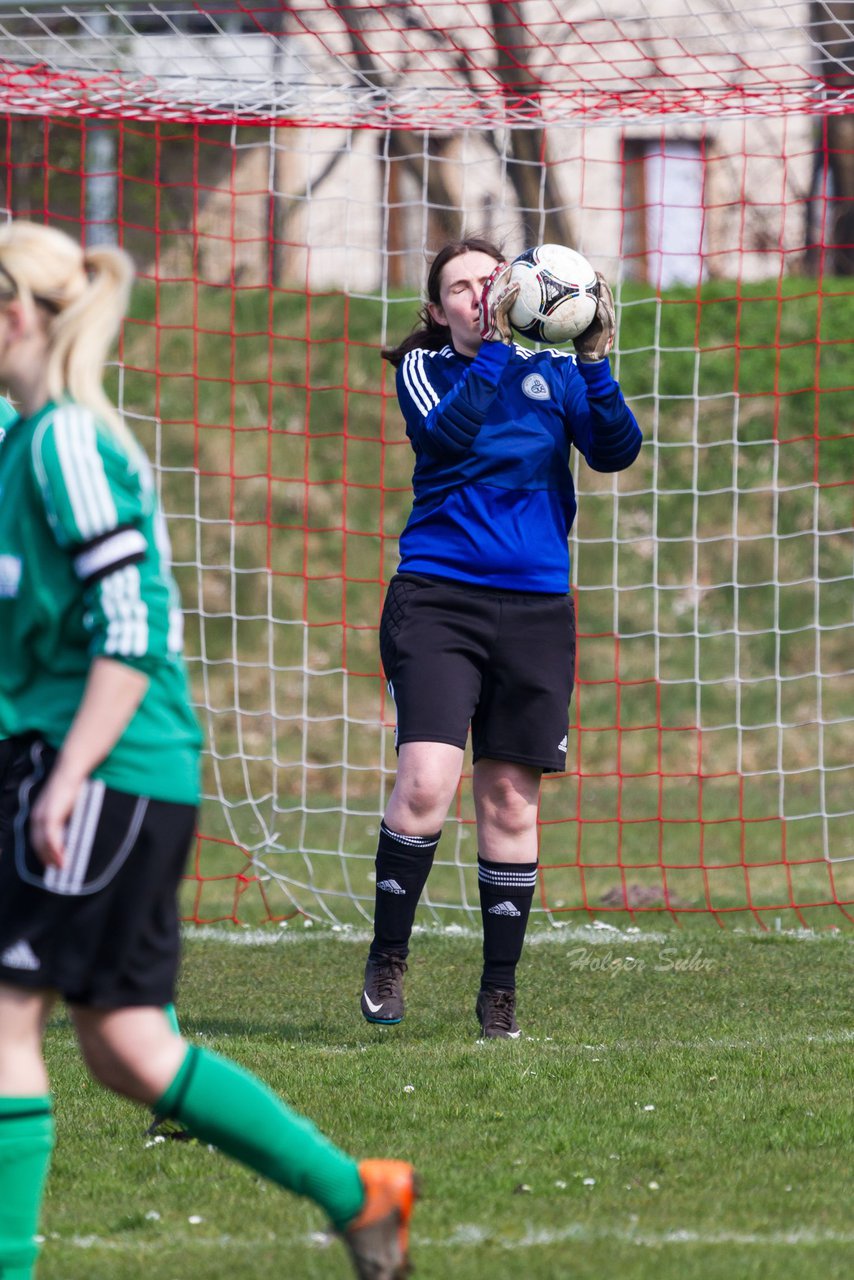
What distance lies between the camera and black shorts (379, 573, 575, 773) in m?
4.49

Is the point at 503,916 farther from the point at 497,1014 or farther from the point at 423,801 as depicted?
the point at 423,801

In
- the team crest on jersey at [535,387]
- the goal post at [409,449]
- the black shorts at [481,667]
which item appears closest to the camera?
the black shorts at [481,667]

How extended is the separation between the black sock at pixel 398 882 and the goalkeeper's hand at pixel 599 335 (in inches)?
54.3

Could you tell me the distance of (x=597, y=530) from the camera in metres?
13.5

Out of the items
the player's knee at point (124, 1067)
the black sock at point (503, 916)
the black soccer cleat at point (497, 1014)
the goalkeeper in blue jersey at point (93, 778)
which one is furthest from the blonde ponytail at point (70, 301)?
the black soccer cleat at point (497, 1014)

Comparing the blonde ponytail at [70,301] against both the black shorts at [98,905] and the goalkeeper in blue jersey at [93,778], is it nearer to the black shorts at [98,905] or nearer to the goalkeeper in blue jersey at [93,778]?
the goalkeeper in blue jersey at [93,778]

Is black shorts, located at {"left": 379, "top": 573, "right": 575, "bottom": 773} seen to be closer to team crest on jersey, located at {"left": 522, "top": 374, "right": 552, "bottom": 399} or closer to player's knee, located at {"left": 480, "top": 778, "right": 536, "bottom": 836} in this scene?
player's knee, located at {"left": 480, "top": 778, "right": 536, "bottom": 836}

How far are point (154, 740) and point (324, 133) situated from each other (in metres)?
13.7

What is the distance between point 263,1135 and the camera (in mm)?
2516

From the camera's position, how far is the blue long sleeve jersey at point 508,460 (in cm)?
451

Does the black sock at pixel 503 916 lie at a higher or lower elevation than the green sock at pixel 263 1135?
lower

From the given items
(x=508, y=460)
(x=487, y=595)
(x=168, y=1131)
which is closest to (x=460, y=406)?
(x=508, y=460)

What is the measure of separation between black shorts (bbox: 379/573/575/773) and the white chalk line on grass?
5.75 ft

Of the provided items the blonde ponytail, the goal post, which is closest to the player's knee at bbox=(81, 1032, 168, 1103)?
the blonde ponytail
